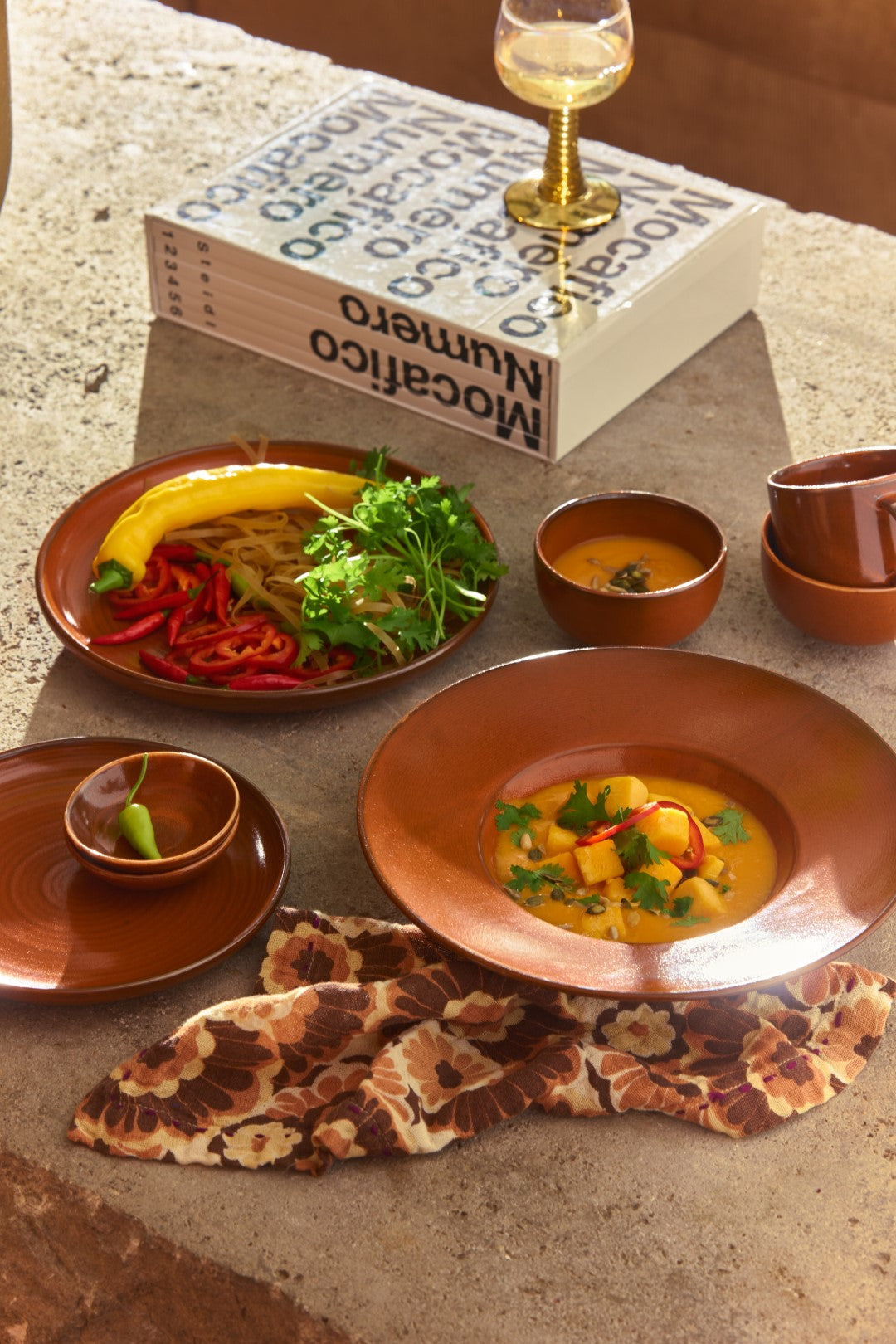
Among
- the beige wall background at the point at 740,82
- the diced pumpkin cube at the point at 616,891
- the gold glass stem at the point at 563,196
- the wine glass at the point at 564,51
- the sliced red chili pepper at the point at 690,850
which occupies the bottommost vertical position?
the beige wall background at the point at 740,82

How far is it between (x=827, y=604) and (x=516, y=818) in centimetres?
55

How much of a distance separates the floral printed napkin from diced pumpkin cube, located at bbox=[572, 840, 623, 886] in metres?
0.11

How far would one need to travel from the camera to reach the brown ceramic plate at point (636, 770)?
4.49 ft

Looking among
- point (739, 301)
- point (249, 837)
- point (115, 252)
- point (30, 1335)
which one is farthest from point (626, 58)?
point (30, 1335)

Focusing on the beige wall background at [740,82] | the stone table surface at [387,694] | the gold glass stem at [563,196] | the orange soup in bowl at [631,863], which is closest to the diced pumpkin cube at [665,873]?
the orange soup in bowl at [631,863]

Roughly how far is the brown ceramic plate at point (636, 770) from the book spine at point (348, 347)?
673mm

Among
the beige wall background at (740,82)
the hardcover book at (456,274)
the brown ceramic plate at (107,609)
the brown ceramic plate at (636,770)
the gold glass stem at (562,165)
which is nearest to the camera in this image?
the brown ceramic plate at (636,770)

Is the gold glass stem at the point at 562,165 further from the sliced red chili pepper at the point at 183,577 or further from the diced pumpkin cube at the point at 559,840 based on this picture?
the diced pumpkin cube at the point at 559,840

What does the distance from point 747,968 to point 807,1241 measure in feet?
0.75

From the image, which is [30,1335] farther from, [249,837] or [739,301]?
[739,301]

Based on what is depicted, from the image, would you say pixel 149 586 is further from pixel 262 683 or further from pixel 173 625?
pixel 262 683

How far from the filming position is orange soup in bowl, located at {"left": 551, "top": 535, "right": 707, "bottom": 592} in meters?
1.90

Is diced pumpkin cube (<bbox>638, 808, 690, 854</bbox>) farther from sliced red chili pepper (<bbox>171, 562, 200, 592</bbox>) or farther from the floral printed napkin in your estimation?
sliced red chili pepper (<bbox>171, 562, 200, 592</bbox>)

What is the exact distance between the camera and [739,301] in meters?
2.54
